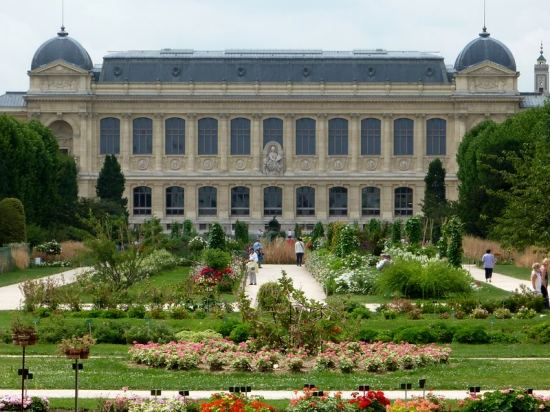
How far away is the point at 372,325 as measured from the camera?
31.7 meters

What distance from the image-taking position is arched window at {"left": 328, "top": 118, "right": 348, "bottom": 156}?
10375cm

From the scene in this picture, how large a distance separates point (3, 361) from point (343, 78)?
7859cm

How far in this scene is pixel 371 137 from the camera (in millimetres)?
103688

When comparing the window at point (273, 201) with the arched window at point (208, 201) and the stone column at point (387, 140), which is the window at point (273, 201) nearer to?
the arched window at point (208, 201)

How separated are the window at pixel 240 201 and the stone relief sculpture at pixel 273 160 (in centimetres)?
204

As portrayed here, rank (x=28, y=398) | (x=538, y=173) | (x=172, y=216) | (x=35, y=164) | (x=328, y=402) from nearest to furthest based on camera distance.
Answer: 1. (x=328, y=402)
2. (x=28, y=398)
3. (x=538, y=173)
4. (x=35, y=164)
5. (x=172, y=216)

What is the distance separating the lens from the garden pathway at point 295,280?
42750 millimetres

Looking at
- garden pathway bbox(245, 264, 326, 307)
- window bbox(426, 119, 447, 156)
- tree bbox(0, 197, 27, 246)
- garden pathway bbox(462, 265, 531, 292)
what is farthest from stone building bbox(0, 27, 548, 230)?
garden pathway bbox(462, 265, 531, 292)

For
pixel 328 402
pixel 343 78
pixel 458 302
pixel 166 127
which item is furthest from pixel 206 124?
pixel 328 402

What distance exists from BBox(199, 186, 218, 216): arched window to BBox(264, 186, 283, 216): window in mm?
3436

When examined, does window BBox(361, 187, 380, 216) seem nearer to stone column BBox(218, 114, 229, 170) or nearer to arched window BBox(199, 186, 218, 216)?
stone column BBox(218, 114, 229, 170)

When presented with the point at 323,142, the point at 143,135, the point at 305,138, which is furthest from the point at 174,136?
the point at 323,142

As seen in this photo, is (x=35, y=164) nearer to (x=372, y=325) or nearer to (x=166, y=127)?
(x=166, y=127)

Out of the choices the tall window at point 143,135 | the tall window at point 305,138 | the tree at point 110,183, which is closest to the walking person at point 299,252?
the tree at point 110,183
